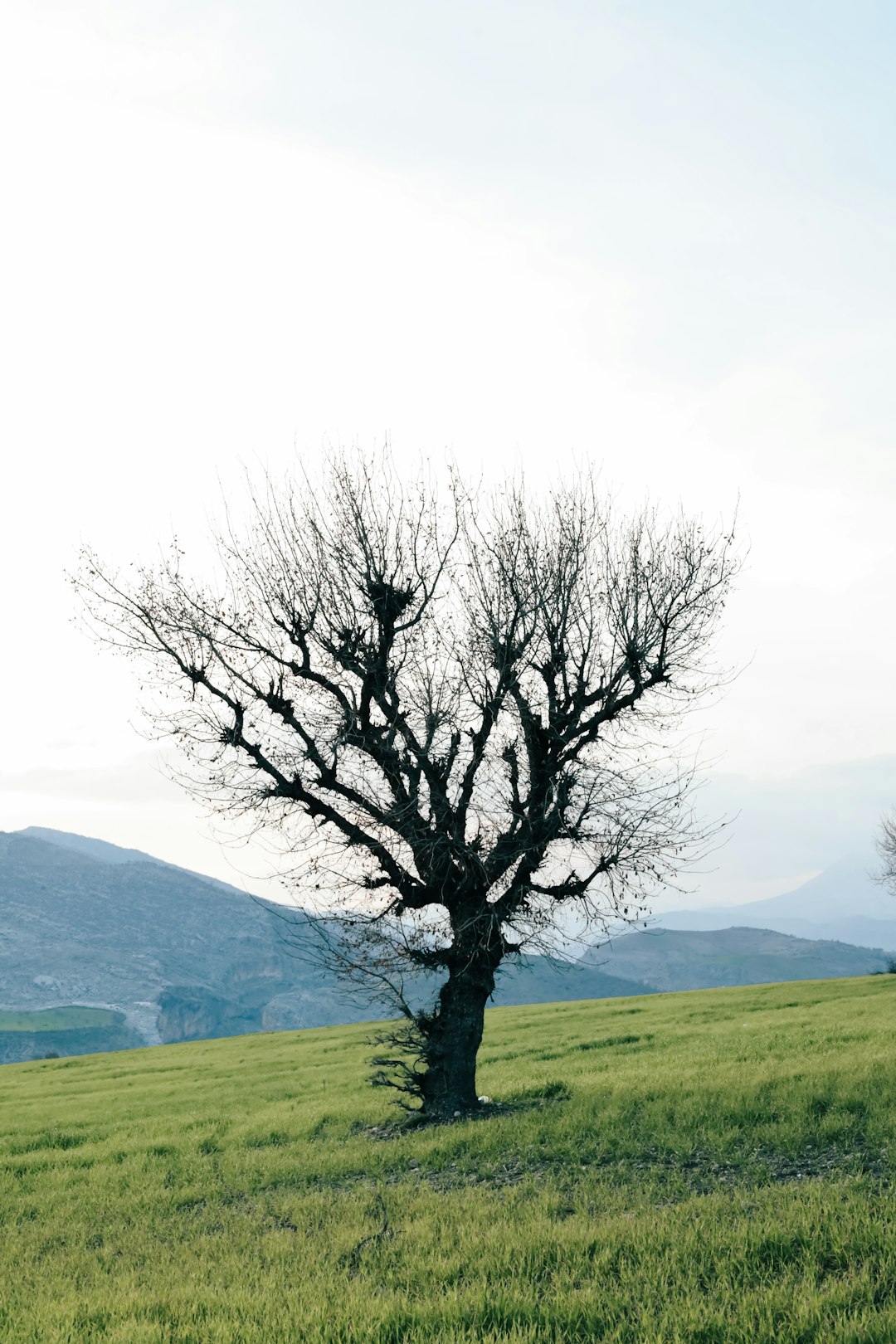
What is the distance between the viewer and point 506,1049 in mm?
29641

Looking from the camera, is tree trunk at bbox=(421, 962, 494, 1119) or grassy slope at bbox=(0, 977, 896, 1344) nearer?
grassy slope at bbox=(0, 977, 896, 1344)

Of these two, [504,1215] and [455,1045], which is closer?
[504,1215]

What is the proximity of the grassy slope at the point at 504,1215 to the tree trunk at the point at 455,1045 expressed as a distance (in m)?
0.89

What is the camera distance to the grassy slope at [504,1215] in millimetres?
6734

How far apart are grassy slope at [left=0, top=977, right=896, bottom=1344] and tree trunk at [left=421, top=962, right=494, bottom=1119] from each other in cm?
89

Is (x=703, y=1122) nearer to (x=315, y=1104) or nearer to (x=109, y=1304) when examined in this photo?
(x=109, y=1304)

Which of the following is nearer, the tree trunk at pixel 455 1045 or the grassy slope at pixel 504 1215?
the grassy slope at pixel 504 1215

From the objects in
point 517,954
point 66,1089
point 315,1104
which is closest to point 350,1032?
point 66,1089

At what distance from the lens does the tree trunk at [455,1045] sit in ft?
53.7

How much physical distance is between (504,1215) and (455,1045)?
7346mm

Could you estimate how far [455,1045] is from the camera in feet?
54.1

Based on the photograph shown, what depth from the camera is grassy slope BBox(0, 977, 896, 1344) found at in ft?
22.1

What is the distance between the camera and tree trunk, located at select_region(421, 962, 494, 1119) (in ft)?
53.7

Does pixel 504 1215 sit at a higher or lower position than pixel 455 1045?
lower
